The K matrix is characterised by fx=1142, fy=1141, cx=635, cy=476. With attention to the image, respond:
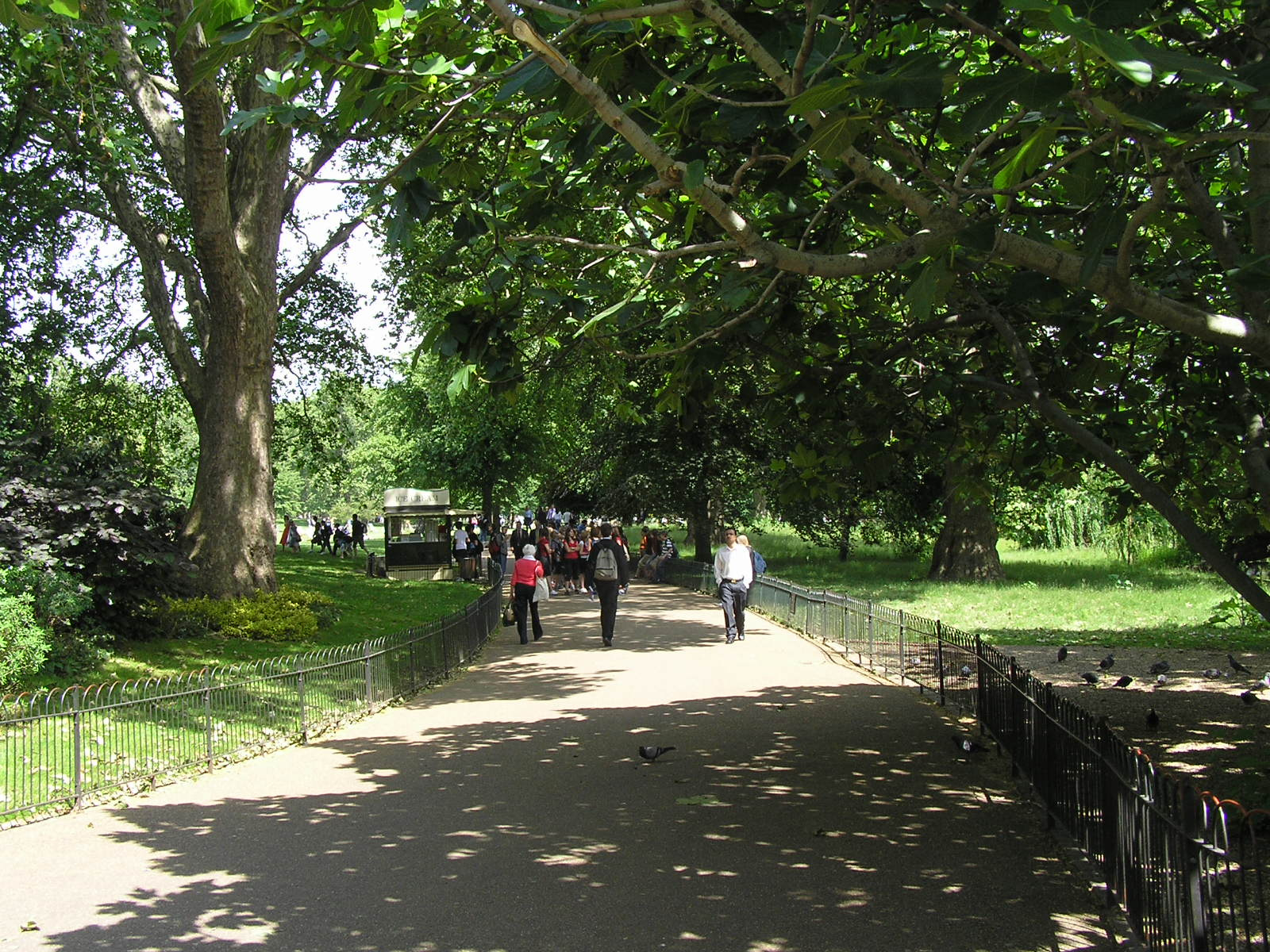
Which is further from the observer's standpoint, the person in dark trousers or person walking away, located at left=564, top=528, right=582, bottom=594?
person walking away, located at left=564, top=528, right=582, bottom=594

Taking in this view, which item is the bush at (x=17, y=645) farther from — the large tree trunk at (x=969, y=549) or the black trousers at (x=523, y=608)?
the large tree trunk at (x=969, y=549)

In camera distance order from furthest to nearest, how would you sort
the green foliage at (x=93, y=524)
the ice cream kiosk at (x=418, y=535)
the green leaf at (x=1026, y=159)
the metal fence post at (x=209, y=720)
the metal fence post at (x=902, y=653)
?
1. the ice cream kiosk at (x=418, y=535)
2. the metal fence post at (x=902, y=653)
3. the green foliage at (x=93, y=524)
4. the metal fence post at (x=209, y=720)
5. the green leaf at (x=1026, y=159)

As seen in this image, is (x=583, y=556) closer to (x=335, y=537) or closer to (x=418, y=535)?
(x=418, y=535)

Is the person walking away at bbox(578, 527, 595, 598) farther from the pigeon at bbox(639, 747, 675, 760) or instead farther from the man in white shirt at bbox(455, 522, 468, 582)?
the pigeon at bbox(639, 747, 675, 760)

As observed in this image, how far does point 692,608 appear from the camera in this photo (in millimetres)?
25344

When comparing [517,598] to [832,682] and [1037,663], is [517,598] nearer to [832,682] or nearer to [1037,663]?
[832,682]

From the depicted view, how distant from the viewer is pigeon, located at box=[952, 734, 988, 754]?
9.27m

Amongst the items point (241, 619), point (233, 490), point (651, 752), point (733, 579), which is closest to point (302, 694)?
point (651, 752)

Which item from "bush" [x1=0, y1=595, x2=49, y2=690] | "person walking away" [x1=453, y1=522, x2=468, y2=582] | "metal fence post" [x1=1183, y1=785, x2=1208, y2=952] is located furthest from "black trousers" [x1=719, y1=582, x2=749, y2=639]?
"person walking away" [x1=453, y1=522, x2=468, y2=582]

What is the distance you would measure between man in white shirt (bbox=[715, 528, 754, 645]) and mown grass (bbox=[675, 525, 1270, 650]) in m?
3.84

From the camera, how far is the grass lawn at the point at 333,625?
13.9m

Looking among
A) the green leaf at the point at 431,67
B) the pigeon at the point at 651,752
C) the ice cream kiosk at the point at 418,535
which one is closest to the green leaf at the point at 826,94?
the green leaf at the point at 431,67

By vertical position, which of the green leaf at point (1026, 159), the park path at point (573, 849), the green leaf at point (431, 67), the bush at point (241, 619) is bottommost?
the park path at point (573, 849)

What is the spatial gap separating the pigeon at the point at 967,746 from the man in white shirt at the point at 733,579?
26.4 feet
